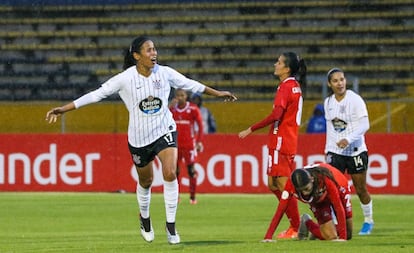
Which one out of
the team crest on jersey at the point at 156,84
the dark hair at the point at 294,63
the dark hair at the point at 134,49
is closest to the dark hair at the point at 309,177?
the dark hair at the point at 294,63

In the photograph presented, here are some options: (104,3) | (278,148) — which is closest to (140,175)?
(278,148)

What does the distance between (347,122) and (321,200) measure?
269cm

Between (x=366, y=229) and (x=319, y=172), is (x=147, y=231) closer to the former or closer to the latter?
(x=319, y=172)

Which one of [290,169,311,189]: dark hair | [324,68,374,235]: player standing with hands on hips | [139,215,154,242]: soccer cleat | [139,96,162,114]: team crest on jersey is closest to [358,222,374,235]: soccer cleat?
[324,68,374,235]: player standing with hands on hips

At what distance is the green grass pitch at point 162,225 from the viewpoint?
12.8 m

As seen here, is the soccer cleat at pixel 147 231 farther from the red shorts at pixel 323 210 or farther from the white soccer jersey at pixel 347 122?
the white soccer jersey at pixel 347 122

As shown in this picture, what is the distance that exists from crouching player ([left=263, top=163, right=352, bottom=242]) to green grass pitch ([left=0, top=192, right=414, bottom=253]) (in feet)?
0.83

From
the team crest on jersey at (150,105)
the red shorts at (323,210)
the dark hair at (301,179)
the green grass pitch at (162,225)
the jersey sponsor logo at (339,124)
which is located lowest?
the green grass pitch at (162,225)

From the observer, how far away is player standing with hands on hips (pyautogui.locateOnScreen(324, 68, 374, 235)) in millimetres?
15812

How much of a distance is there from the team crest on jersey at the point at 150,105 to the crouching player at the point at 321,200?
1609mm

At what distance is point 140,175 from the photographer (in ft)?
44.6

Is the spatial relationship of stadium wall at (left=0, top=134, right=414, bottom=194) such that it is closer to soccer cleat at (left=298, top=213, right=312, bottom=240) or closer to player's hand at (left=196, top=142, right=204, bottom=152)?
player's hand at (left=196, top=142, right=204, bottom=152)

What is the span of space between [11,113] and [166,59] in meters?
5.77

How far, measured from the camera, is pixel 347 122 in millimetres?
15914
